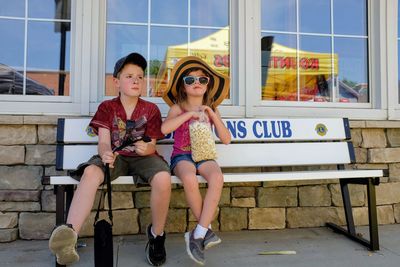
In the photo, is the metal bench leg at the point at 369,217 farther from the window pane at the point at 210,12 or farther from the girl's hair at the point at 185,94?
the window pane at the point at 210,12

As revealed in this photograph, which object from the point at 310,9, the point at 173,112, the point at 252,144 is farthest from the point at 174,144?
the point at 310,9

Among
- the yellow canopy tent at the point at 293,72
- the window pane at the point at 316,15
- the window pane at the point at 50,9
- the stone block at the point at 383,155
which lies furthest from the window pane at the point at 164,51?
the stone block at the point at 383,155

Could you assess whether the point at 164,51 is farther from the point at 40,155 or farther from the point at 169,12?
the point at 40,155

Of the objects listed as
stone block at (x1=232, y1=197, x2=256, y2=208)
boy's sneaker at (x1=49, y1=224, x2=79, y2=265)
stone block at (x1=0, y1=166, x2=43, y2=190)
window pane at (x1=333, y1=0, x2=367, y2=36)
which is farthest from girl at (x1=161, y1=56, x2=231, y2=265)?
window pane at (x1=333, y1=0, x2=367, y2=36)

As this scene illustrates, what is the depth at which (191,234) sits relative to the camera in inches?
93.7

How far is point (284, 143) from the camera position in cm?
324

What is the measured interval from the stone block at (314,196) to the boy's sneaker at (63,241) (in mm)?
2069

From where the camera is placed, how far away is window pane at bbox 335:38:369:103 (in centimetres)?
394

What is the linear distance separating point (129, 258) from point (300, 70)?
2402 mm

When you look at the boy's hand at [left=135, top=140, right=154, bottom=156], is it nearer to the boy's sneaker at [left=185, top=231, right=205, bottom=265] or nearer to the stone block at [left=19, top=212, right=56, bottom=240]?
the boy's sneaker at [left=185, top=231, right=205, bottom=265]

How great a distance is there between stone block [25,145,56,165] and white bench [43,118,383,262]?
0.96ft

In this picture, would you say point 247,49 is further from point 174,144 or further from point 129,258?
point 129,258

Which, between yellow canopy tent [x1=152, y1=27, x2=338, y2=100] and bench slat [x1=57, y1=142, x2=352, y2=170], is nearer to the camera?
bench slat [x1=57, y1=142, x2=352, y2=170]

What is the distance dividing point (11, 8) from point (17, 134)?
1.08 meters
